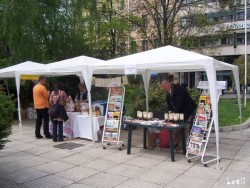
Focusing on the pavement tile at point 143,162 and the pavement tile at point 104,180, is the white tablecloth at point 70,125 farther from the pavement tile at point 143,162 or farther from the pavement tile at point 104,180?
the pavement tile at point 104,180

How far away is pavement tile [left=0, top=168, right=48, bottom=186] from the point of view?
5.56 metres

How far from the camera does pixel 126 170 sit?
6008 mm

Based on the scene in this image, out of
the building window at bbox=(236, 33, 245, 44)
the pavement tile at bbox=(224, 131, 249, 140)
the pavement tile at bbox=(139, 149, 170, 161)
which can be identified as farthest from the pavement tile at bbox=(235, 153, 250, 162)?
the building window at bbox=(236, 33, 245, 44)

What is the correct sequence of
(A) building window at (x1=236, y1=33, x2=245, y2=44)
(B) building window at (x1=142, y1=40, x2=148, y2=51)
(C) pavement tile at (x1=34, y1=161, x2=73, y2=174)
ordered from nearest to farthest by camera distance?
(C) pavement tile at (x1=34, y1=161, x2=73, y2=174) → (B) building window at (x1=142, y1=40, x2=148, y2=51) → (A) building window at (x1=236, y1=33, x2=245, y2=44)

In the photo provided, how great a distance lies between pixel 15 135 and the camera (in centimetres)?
1005

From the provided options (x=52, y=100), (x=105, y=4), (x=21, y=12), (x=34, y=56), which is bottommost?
(x=52, y=100)

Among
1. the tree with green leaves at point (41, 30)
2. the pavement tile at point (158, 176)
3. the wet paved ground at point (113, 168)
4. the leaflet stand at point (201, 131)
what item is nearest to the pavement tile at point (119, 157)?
the wet paved ground at point (113, 168)

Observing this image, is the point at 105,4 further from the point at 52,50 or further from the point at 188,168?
the point at 188,168

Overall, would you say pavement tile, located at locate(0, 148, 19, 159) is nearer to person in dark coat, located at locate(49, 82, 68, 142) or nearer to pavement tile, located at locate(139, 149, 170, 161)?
person in dark coat, located at locate(49, 82, 68, 142)

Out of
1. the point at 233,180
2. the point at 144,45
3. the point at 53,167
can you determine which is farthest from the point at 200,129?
the point at 144,45

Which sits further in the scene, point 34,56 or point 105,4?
point 105,4

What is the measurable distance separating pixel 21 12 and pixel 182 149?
1040cm

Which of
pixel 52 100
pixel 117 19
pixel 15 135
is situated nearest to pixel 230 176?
pixel 52 100

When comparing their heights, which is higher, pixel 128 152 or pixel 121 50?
pixel 121 50
